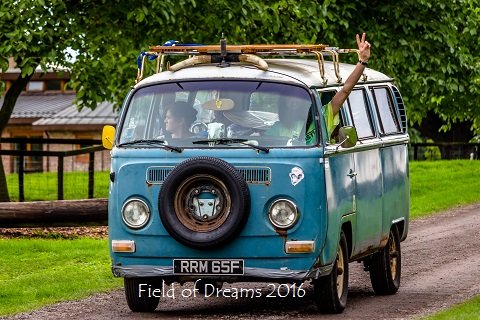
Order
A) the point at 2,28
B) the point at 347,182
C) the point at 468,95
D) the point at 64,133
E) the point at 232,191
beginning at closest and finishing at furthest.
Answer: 1. the point at 232,191
2. the point at 347,182
3. the point at 2,28
4. the point at 468,95
5. the point at 64,133

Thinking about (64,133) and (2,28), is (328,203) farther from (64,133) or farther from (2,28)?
(64,133)

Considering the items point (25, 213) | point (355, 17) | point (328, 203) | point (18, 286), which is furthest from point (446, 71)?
point (328, 203)

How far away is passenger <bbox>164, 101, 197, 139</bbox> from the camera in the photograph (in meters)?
11.8

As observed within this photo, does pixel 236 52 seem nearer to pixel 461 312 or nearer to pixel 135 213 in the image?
pixel 135 213

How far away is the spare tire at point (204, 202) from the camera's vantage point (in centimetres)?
1109

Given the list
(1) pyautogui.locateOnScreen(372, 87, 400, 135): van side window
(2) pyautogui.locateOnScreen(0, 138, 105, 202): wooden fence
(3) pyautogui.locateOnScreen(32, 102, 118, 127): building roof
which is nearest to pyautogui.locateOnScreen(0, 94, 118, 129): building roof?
(3) pyautogui.locateOnScreen(32, 102, 118, 127): building roof

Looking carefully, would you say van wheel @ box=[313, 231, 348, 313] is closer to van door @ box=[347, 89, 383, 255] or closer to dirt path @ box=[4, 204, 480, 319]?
dirt path @ box=[4, 204, 480, 319]

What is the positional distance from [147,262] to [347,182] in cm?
195

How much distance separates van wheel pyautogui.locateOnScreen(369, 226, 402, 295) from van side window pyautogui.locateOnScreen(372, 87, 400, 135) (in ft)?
3.41

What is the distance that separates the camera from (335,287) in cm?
1184

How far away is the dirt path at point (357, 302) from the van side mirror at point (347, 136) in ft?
4.75

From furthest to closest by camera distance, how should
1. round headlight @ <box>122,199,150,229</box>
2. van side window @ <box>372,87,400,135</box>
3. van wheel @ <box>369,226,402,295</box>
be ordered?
van side window @ <box>372,87,400,135</box>
van wheel @ <box>369,226,402,295</box>
round headlight @ <box>122,199,150,229</box>

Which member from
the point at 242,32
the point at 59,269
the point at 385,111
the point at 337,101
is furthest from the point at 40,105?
the point at 337,101

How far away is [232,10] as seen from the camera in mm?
22438
